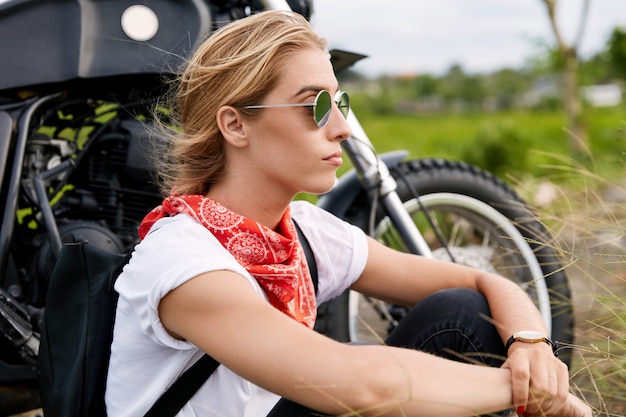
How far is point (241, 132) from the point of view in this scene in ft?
4.93

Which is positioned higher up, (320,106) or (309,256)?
(320,106)

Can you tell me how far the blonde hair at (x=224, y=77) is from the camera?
146 cm

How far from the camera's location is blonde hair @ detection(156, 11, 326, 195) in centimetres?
146

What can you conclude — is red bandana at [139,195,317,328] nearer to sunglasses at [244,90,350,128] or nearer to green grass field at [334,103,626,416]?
sunglasses at [244,90,350,128]

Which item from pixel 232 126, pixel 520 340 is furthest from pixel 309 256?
pixel 520 340

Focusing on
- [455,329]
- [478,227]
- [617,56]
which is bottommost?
[617,56]

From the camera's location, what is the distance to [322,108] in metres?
1.49

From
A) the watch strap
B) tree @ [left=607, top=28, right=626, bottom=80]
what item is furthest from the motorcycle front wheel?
tree @ [left=607, top=28, right=626, bottom=80]

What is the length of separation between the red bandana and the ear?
0.12 m

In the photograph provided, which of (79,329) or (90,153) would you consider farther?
(90,153)

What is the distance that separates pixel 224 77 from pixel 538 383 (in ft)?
2.59

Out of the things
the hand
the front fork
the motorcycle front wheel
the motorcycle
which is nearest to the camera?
the hand

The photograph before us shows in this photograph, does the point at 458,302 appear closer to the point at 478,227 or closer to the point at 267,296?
the point at 267,296

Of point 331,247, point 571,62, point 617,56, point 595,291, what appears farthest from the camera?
point 617,56
